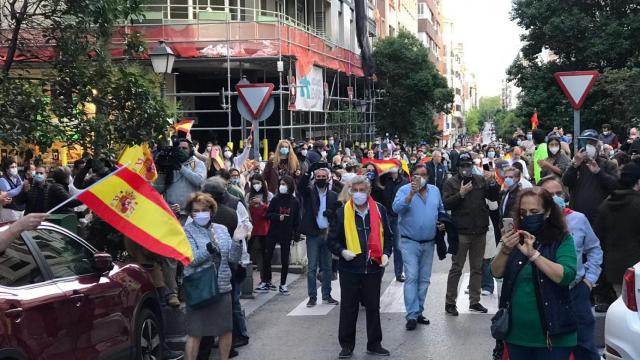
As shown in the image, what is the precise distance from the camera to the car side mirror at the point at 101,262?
6.38 metres

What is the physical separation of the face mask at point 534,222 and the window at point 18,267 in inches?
132

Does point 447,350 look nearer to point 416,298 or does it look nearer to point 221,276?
point 416,298

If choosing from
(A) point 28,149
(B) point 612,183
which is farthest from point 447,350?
(A) point 28,149

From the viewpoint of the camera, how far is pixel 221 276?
7367mm

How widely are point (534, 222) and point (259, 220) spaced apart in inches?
296

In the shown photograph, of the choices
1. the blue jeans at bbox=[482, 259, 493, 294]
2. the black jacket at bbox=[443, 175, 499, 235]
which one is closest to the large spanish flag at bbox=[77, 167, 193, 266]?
the black jacket at bbox=[443, 175, 499, 235]

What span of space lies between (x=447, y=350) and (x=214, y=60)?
19841 mm

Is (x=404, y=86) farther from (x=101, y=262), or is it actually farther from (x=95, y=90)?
(x=101, y=262)

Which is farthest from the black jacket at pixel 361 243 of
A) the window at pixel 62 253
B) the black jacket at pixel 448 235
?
the window at pixel 62 253

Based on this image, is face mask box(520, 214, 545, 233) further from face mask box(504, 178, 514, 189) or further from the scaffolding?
the scaffolding

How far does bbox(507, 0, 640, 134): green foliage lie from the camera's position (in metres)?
33.8

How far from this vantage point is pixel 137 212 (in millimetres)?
6742

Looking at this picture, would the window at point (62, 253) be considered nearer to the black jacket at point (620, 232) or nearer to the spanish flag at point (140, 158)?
the spanish flag at point (140, 158)

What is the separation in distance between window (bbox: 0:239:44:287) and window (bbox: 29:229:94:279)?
8.8 inches
